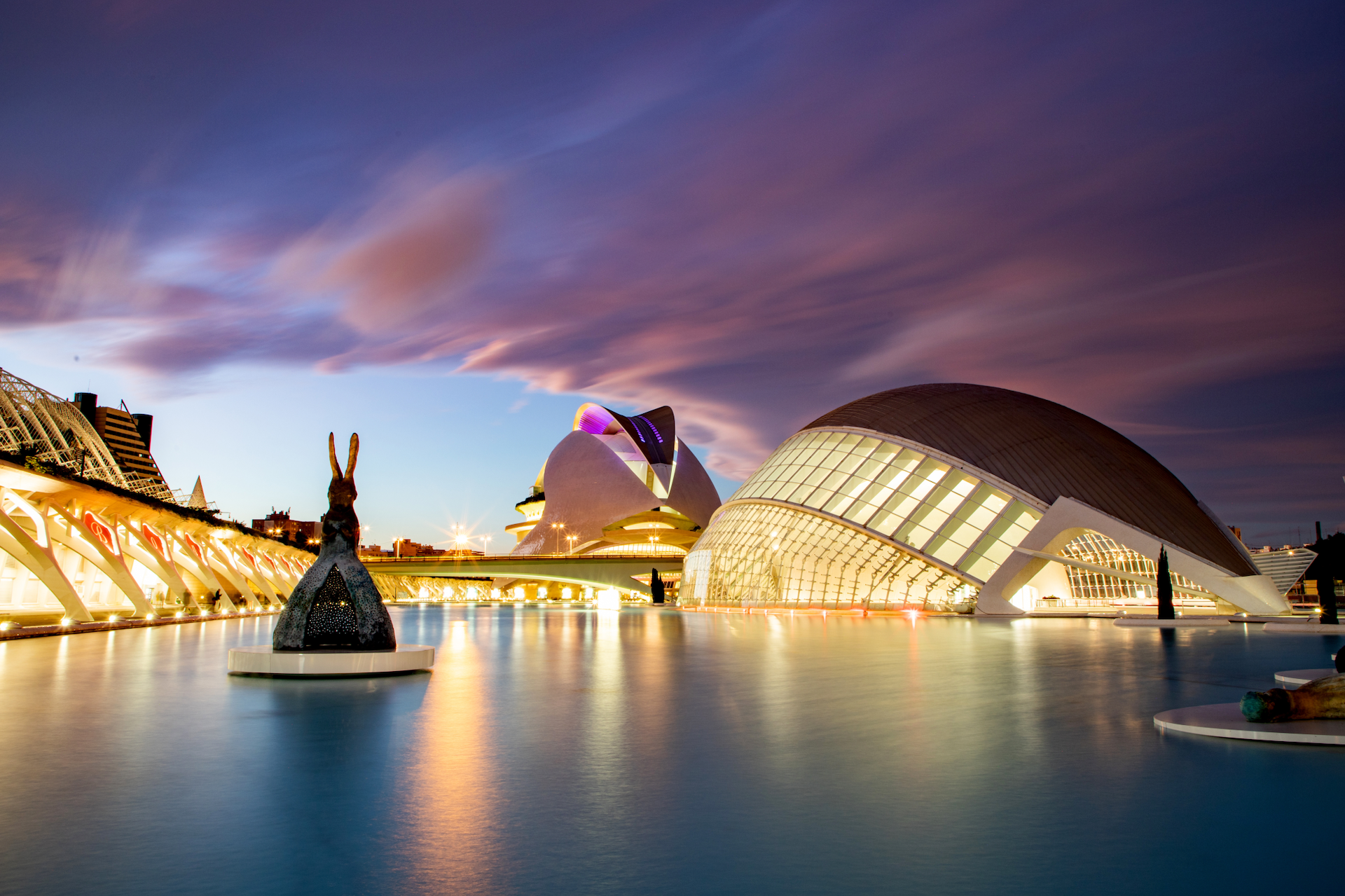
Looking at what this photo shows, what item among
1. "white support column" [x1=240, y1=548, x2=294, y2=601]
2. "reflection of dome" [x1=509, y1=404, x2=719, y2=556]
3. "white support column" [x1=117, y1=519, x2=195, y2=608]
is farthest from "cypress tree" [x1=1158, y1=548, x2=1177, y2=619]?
"reflection of dome" [x1=509, y1=404, x2=719, y2=556]

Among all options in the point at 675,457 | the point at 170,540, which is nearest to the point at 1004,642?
Answer: the point at 170,540

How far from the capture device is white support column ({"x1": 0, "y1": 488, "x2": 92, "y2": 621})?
20.0m

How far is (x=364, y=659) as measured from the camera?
37.8 feet

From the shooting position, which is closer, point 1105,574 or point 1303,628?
point 1303,628

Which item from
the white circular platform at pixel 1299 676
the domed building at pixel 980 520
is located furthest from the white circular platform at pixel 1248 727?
the domed building at pixel 980 520

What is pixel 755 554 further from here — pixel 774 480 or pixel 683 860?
pixel 683 860

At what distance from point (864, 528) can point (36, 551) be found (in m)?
26.3

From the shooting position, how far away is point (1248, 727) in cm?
660

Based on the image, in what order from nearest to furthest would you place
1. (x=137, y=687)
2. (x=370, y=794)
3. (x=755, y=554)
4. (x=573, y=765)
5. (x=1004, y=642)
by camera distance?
(x=370, y=794) < (x=573, y=765) < (x=137, y=687) < (x=1004, y=642) < (x=755, y=554)

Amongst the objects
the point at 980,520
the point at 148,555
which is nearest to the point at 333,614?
the point at 148,555

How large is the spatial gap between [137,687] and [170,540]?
90.9 feet

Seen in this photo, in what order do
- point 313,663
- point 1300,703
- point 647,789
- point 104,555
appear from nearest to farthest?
point 647,789
point 1300,703
point 313,663
point 104,555

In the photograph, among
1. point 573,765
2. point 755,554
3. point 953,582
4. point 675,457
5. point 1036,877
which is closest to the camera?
point 1036,877

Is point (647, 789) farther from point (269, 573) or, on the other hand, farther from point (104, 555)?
point (269, 573)
